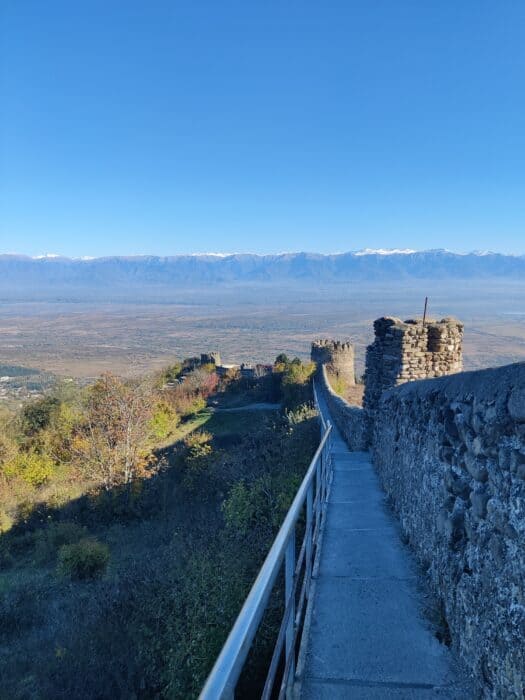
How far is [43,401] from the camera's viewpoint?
2689cm

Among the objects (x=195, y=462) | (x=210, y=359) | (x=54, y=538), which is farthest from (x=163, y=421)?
(x=210, y=359)

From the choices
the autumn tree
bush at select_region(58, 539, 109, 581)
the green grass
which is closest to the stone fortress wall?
bush at select_region(58, 539, 109, 581)

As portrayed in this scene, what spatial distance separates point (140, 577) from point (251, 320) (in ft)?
529

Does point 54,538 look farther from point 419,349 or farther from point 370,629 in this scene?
point 370,629

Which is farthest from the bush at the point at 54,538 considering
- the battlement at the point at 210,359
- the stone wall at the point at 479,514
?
the battlement at the point at 210,359

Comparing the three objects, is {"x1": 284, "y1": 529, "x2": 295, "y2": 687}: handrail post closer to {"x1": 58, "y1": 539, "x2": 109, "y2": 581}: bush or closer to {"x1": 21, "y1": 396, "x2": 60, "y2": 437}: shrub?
{"x1": 58, "y1": 539, "x2": 109, "y2": 581}: bush

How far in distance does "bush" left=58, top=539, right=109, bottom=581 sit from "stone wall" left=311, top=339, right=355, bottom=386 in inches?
766

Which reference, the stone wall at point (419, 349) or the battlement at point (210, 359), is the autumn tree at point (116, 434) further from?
the battlement at point (210, 359)

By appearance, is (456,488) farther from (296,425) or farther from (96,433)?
(96,433)

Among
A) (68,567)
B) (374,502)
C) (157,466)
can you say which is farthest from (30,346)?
(374,502)

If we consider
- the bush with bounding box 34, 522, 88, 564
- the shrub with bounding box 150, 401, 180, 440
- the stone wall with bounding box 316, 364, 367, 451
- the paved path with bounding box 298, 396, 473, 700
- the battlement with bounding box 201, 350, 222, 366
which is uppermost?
the paved path with bounding box 298, 396, 473, 700

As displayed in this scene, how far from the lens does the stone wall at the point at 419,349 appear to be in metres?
10.4

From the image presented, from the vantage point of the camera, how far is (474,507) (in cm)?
318

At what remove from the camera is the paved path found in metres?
3.16
